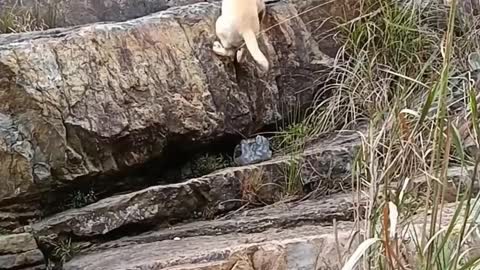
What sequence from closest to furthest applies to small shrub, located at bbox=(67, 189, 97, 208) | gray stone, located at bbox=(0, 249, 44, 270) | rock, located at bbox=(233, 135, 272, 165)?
gray stone, located at bbox=(0, 249, 44, 270) < small shrub, located at bbox=(67, 189, 97, 208) < rock, located at bbox=(233, 135, 272, 165)

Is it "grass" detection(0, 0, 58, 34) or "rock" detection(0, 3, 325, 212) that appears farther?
"grass" detection(0, 0, 58, 34)

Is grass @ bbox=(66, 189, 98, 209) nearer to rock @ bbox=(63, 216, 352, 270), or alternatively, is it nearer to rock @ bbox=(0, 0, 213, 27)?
rock @ bbox=(63, 216, 352, 270)

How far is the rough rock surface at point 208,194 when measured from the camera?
2357mm

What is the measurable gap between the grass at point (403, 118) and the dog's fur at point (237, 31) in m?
0.35

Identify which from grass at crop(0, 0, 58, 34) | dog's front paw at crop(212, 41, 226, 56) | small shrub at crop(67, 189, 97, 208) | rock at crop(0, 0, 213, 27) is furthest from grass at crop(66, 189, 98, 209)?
rock at crop(0, 0, 213, 27)

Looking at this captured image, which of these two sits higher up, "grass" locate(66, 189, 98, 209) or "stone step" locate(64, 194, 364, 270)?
"grass" locate(66, 189, 98, 209)

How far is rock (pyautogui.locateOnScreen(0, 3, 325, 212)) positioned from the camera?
2.32 meters

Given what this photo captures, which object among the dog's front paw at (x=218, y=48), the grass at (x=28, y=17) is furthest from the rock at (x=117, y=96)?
the grass at (x=28, y=17)

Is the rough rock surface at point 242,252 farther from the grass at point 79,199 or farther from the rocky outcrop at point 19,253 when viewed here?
the grass at point 79,199

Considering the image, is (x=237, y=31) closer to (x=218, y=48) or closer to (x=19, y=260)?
(x=218, y=48)

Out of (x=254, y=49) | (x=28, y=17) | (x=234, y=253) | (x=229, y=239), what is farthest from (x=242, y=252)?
(x=28, y=17)

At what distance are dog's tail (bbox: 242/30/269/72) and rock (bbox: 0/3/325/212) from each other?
0.34 feet

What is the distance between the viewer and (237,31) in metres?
2.79

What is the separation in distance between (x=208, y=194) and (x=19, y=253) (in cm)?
65
